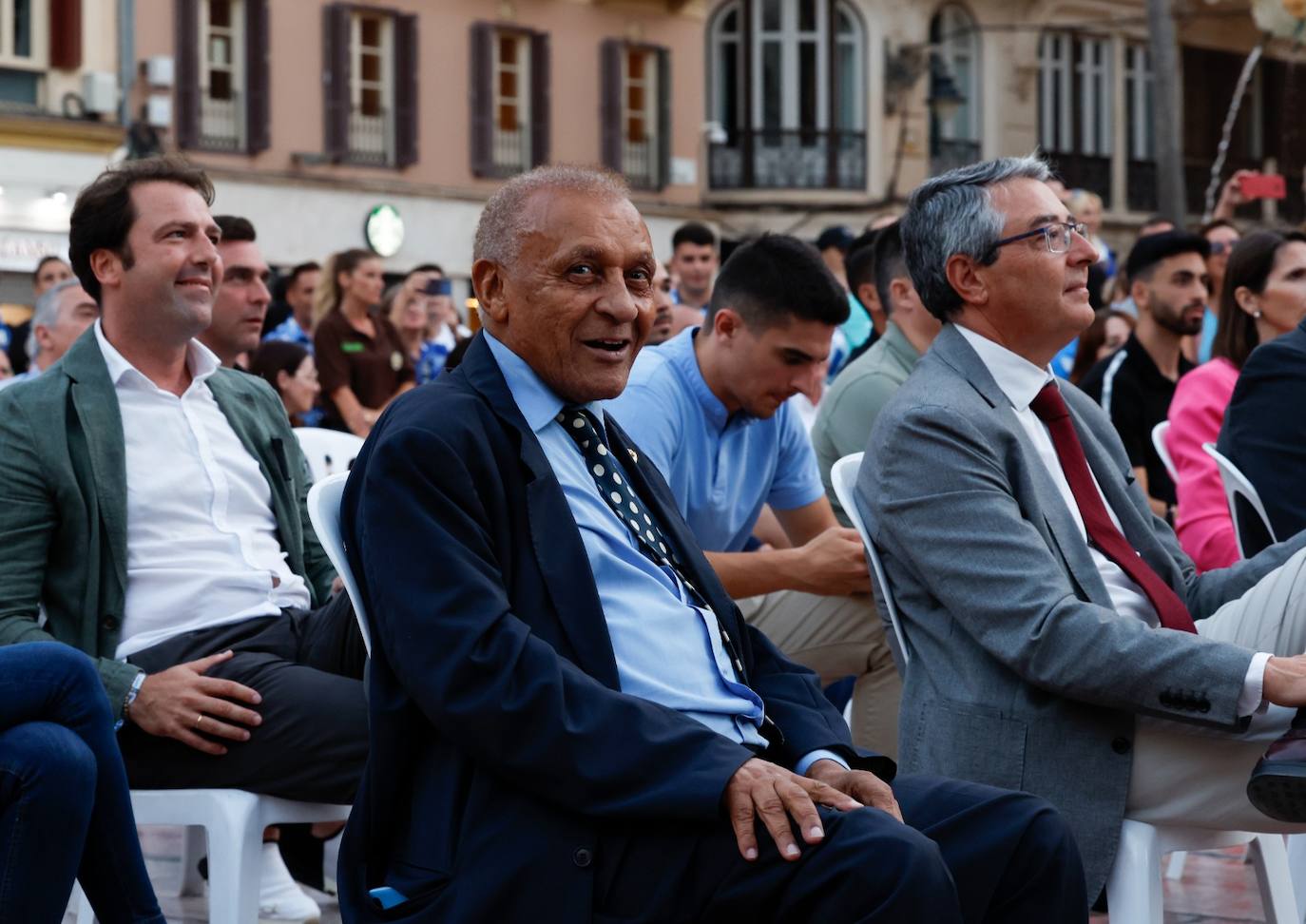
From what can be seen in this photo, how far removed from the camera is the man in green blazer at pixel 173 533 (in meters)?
4.05

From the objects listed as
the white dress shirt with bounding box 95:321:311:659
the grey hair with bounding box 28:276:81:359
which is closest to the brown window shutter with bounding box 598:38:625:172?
the grey hair with bounding box 28:276:81:359

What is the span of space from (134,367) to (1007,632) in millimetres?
1989

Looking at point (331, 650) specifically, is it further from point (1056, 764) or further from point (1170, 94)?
point (1170, 94)

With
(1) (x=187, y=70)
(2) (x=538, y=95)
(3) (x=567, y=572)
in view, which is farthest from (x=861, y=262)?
(2) (x=538, y=95)

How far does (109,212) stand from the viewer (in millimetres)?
4605

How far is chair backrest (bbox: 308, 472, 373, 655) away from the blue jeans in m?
0.52

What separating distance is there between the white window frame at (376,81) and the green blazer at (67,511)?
2249 cm

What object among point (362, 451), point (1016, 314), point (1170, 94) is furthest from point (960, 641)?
point (1170, 94)

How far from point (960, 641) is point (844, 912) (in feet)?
3.57

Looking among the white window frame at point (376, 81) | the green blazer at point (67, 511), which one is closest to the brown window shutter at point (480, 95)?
the white window frame at point (376, 81)

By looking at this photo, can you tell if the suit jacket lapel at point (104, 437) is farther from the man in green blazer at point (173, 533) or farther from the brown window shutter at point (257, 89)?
the brown window shutter at point (257, 89)

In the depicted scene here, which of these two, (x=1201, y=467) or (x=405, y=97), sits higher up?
(x=405, y=97)

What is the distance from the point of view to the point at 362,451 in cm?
305

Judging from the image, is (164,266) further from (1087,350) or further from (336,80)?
(336,80)
